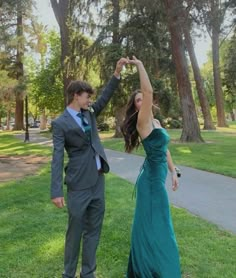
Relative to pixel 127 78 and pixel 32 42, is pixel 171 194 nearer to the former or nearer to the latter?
pixel 127 78

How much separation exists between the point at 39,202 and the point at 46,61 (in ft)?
137

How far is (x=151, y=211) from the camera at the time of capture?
379 cm

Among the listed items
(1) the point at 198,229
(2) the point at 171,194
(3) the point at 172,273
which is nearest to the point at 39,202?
(2) the point at 171,194

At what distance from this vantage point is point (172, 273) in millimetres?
3721

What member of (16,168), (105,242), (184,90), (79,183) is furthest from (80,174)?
(184,90)

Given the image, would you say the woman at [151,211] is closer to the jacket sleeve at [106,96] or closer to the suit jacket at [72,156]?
the suit jacket at [72,156]

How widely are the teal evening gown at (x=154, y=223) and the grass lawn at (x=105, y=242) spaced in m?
0.78

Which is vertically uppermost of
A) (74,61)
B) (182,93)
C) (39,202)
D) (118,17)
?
(118,17)

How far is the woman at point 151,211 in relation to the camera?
3736 millimetres

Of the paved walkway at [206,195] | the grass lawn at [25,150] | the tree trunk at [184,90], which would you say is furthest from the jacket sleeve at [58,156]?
the tree trunk at [184,90]

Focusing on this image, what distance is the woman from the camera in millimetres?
3736

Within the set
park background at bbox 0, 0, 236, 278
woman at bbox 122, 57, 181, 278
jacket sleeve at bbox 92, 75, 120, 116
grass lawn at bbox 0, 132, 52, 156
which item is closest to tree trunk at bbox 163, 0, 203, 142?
park background at bbox 0, 0, 236, 278

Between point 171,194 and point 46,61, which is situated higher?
point 46,61

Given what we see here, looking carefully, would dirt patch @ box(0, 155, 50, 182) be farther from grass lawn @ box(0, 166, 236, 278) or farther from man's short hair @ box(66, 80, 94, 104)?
man's short hair @ box(66, 80, 94, 104)
